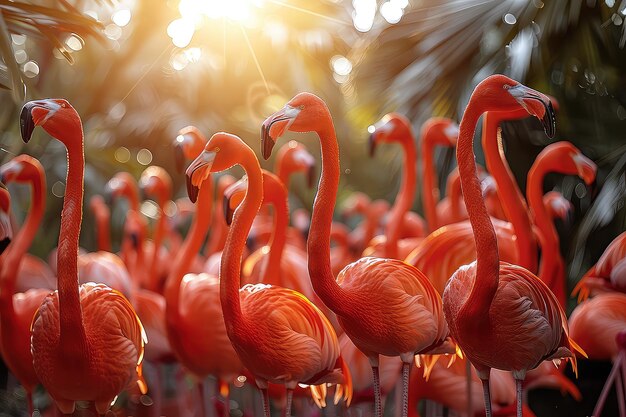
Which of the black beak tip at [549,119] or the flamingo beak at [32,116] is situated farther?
the flamingo beak at [32,116]

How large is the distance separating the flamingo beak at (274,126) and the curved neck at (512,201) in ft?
2.77

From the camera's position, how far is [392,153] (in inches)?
239

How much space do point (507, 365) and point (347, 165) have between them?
6932mm

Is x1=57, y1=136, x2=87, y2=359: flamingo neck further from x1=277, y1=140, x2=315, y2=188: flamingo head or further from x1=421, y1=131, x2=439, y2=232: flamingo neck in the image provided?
x1=421, y1=131, x2=439, y2=232: flamingo neck

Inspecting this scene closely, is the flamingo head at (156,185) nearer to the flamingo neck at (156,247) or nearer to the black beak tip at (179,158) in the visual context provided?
the flamingo neck at (156,247)

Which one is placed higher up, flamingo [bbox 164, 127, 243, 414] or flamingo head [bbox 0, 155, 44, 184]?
flamingo head [bbox 0, 155, 44, 184]

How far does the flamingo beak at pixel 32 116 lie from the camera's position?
2.27 meters

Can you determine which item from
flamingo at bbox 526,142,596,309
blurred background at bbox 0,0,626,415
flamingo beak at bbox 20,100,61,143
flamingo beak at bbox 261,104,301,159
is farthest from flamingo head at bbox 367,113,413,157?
flamingo beak at bbox 20,100,61,143

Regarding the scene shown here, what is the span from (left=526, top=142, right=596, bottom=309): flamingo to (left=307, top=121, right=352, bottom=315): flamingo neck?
1.09m

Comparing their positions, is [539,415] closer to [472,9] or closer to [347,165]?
[472,9]

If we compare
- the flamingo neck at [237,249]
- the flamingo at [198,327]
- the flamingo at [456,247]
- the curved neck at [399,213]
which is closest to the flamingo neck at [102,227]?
the flamingo at [198,327]

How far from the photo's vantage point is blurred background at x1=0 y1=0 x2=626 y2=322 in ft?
11.6

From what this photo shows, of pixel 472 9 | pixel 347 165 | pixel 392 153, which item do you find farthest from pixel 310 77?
Answer: pixel 472 9

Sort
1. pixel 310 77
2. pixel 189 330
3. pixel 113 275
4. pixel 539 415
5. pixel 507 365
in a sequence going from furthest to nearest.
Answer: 1. pixel 310 77
2. pixel 539 415
3. pixel 113 275
4. pixel 189 330
5. pixel 507 365
